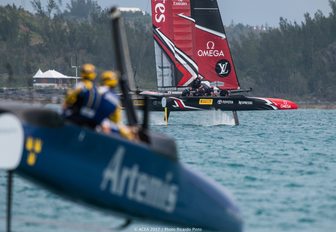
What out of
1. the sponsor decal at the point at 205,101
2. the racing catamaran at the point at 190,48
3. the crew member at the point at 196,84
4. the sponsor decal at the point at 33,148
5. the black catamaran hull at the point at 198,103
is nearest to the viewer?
the sponsor decal at the point at 33,148

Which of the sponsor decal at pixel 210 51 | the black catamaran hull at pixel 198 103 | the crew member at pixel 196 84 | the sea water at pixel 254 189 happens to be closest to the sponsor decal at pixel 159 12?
the sponsor decal at pixel 210 51

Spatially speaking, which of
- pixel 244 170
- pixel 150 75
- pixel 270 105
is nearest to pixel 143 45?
pixel 150 75

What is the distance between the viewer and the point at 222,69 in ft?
143

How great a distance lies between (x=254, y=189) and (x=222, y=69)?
25.5 m

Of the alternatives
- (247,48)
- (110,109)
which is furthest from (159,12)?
(247,48)

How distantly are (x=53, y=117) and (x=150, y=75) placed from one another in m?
79.0

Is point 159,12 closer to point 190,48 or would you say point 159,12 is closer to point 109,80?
point 190,48

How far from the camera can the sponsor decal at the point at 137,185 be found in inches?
451

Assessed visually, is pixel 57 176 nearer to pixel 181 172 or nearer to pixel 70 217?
pixel 181 172

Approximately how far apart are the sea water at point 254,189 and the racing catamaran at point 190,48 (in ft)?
28.7

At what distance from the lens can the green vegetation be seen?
286ft

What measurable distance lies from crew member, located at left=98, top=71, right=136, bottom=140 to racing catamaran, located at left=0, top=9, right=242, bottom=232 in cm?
17

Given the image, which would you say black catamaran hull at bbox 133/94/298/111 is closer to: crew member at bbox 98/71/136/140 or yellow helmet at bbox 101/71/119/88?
crew member at bbox 98/71/136/140

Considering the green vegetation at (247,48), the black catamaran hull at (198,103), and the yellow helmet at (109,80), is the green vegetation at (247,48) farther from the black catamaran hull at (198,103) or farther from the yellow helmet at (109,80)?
the yellow helmet at (109,80)
